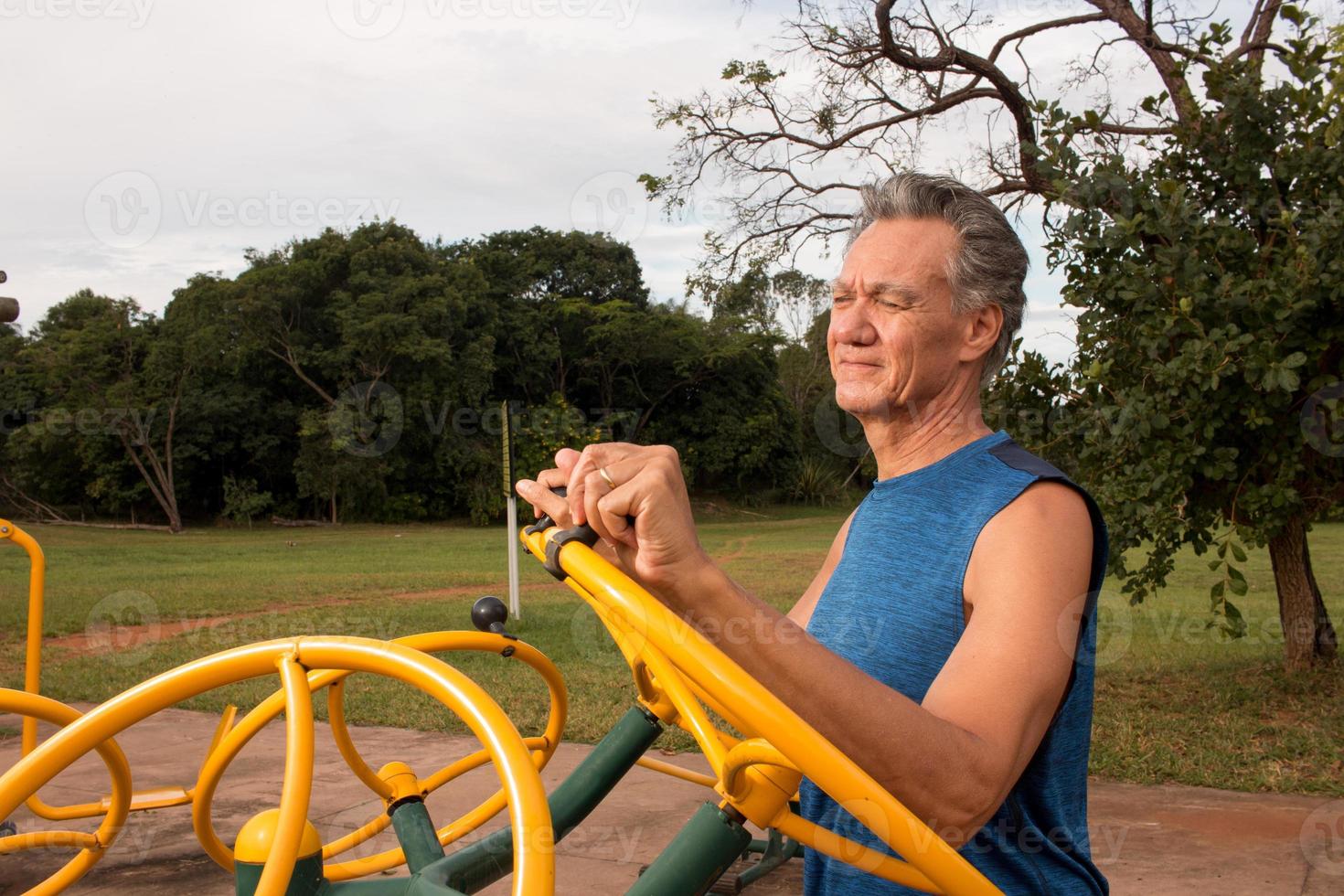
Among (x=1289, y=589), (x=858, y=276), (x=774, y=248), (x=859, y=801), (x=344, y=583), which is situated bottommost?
(x=344, y=583)

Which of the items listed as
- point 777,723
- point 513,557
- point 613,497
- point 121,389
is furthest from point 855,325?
point 121,389

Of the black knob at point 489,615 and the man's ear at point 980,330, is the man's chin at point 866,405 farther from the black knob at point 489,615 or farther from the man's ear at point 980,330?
the black knob at point 489,615

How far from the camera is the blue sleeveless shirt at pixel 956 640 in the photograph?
128cm

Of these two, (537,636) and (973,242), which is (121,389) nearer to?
(537,636)

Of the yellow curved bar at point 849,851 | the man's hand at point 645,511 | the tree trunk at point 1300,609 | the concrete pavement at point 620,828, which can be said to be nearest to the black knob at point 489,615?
the yellow curved bar at point 849,851

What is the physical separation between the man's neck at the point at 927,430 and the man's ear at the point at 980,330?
0.06m

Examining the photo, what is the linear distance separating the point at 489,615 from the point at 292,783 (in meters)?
0.88

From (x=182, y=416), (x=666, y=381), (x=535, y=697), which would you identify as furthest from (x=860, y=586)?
(x=666, y=381)

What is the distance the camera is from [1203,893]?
126 inches

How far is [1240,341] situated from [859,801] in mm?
3900

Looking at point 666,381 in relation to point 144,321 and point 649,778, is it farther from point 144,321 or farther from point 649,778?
point 649,778

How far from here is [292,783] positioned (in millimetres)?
1067

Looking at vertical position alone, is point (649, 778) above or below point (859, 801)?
below

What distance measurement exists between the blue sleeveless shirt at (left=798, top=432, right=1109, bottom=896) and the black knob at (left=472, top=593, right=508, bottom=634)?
2.34 ft
